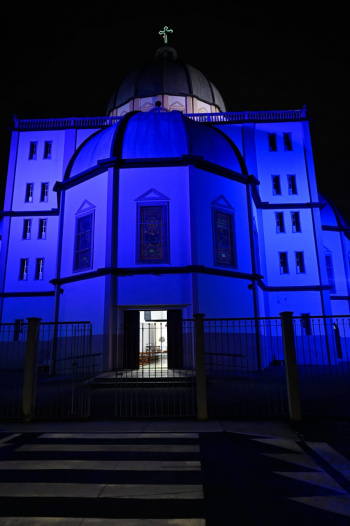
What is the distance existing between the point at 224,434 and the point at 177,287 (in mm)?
9415

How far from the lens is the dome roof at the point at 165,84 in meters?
30.2

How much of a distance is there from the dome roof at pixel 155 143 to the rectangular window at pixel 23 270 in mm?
7758

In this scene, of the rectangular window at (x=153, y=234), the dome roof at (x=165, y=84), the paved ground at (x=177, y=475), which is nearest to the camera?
the paved ground at (x=177, y=475)

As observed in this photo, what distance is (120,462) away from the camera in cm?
505

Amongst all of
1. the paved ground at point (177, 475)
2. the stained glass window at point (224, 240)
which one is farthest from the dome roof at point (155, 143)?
the paved ground at point (177, 475)

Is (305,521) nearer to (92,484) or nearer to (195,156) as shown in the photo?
(92,484)

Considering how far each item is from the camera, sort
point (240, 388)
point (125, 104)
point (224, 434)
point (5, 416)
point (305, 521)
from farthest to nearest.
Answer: point (125, 104)
point (240, 388)
point (5, 416)
point (224, 434)
point (305, 521)

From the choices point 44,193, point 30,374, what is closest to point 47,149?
point 44,193

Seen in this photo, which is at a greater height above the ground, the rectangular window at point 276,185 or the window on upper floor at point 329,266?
the rectangular window at point 276,185

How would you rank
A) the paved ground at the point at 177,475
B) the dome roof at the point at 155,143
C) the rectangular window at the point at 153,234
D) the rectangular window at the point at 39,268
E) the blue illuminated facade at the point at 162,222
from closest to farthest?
1. the paved ground at the point at 177,475
2. the blue illuminated facade at the point at 162,222
3. the rectangular window at the point at 153,234
4. the dome roof at the point at 155,143
5. the rectangular window at the point at 39,268

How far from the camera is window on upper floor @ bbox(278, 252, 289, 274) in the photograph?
934 inches

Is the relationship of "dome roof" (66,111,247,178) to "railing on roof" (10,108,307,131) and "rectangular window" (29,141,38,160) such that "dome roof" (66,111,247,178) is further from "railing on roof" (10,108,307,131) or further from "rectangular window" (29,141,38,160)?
"rectangular window" (29,141,38,160)

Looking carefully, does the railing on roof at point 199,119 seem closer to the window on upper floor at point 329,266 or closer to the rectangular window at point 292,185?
the rectangular window at point 292,185

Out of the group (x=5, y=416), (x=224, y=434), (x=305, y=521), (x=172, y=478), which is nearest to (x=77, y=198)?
(x=5, y=416)
